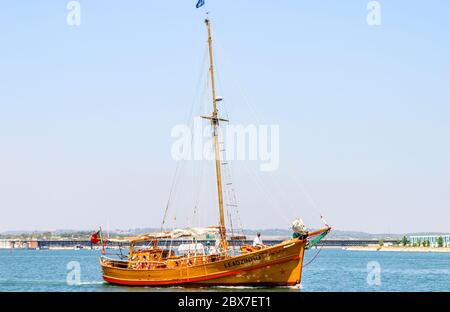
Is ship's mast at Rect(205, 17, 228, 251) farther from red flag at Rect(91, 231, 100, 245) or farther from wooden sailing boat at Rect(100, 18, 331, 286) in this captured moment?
red flag at Rect(91, 231, 100, 245)

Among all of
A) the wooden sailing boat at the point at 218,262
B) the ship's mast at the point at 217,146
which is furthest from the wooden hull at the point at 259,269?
the ship's mast at the point at 217,146

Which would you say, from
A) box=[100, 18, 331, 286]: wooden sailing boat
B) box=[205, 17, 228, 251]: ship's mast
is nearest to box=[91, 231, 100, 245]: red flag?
box=[100, 18, 331, 286]: wooden sailing boat

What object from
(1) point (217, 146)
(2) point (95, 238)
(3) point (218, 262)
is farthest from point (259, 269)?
(2) point (95, 238)

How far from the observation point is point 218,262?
155ft

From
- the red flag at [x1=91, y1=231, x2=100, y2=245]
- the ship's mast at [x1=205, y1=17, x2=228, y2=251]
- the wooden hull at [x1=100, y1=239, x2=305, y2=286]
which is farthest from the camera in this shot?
the red flag at [x1=91, y1=231, x2=100, y2=245]

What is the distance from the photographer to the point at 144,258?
53.1m

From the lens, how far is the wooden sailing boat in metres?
47.1

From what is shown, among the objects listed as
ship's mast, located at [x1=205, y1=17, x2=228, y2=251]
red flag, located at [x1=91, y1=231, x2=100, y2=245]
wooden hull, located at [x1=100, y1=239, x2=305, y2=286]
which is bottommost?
wooden hull, located at [x1=100, y1=239, x2=305, y2=286]

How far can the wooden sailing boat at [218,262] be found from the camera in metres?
47.1

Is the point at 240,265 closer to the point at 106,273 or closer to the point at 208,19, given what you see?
the point at 106,273

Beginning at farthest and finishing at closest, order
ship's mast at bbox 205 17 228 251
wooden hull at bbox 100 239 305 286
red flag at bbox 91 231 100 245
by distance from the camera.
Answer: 1. red flag at bbox 91 231 100 245
2. ship's mast at bbox 205 17 228 251
3. wooden hull at bbox 100 239 305 286
